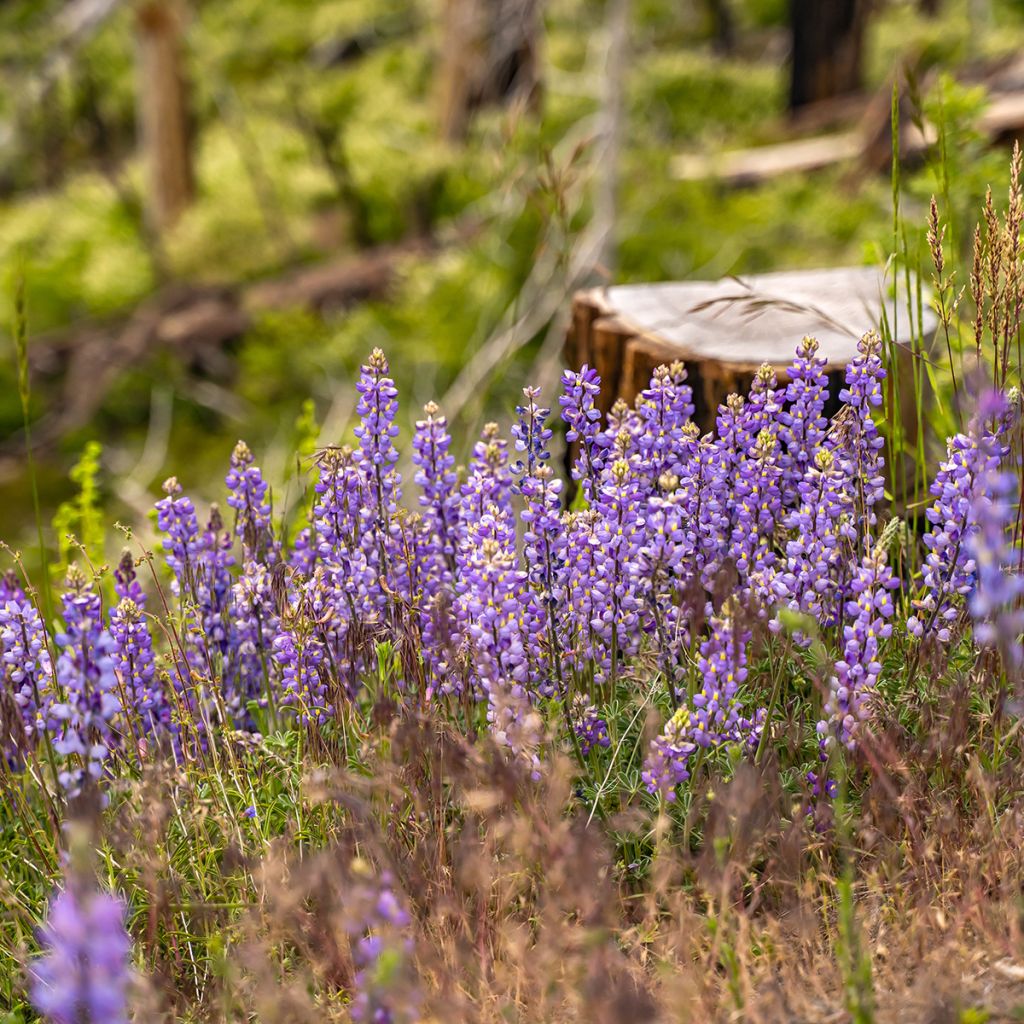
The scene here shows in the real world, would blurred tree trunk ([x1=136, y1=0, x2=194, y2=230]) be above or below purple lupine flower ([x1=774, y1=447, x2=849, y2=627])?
above

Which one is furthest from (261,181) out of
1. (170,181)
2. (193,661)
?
(193,661)

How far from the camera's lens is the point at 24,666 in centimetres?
246

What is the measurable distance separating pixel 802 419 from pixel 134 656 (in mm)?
1521

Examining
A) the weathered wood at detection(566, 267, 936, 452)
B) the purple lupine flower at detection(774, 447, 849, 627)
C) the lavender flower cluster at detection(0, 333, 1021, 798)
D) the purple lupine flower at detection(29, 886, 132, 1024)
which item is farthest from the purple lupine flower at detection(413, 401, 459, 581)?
the purple lupine flower at detection(29, 886, 132, 1024)

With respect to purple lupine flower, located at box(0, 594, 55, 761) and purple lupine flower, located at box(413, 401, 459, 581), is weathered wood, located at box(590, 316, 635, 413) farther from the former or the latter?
purple lupine flower, located at box(0, 594, 55, 761)

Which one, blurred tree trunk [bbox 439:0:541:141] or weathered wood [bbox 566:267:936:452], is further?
blurred tree trunk [bbox 439:0:541:141]

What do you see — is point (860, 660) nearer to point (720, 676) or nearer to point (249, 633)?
point (720, 676)

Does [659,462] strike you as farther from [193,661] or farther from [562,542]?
[193,661]

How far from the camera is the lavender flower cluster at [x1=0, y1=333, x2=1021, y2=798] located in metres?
2.21

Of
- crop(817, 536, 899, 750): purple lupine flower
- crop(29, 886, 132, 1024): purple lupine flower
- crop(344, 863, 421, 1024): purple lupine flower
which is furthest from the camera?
crop(817, 536, 899, 750): purple lupine flower

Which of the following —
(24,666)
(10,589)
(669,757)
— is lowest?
(669,757)

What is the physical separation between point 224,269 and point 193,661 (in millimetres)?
7058

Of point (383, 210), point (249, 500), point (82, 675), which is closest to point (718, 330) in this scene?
point (249, 500)

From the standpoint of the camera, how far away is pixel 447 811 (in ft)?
7.81
